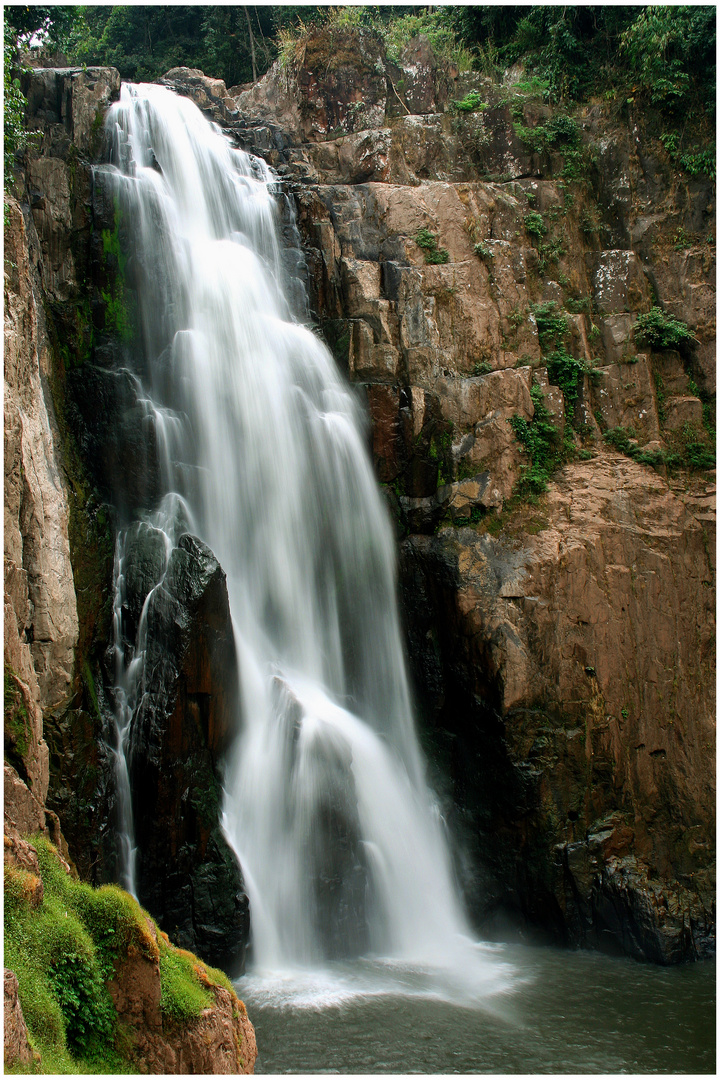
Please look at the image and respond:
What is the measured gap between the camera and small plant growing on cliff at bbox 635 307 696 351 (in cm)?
1393

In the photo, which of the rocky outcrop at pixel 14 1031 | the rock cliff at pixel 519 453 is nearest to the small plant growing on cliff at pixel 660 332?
the rock cliff at pixel 519 453

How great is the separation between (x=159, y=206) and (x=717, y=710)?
1238cm

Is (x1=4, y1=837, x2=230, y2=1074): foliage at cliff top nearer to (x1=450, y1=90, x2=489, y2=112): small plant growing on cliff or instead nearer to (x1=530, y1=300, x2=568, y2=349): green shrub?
(x1=530, y1=300, x2=568, y2=349): green shrub

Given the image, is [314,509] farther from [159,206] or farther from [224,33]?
[224,33]

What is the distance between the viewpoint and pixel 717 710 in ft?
39.1

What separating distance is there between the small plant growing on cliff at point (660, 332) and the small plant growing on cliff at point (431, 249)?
388cm

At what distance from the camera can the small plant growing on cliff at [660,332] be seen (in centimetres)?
1393

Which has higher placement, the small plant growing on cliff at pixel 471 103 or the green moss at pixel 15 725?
the small plant growing on cliff at pixel 471 103

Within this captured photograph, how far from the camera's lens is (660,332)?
46.0ft

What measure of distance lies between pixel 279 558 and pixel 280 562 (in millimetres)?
65

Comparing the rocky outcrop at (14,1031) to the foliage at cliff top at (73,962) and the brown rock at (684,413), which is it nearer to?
the foliage at cliff top at (73,962)

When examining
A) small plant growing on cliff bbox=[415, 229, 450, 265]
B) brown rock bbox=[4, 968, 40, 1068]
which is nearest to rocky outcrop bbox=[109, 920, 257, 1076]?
brown rock bbox=[4, 968, 40, 1068]

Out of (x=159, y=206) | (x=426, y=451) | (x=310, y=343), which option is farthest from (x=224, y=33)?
(x=426, y=451)

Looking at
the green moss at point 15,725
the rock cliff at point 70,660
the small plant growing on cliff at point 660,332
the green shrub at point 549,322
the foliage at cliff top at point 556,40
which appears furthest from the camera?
the foliage at cliff top at point 556,40
